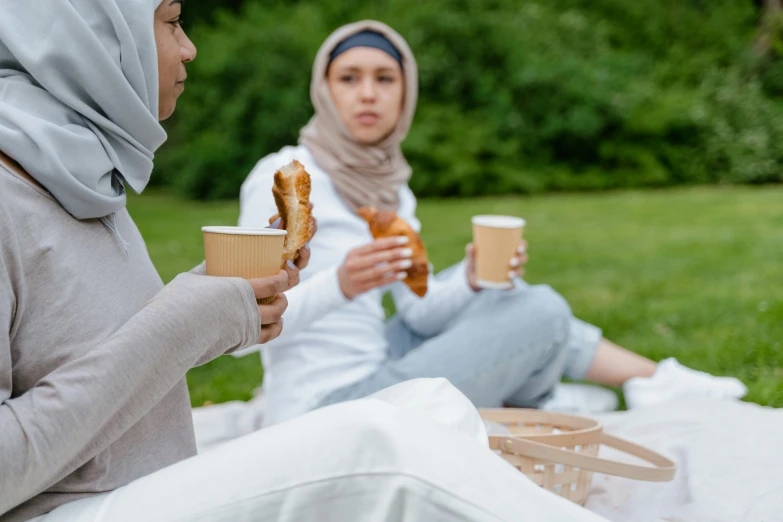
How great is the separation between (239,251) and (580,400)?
7.50 feet

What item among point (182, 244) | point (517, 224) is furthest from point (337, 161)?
point (182, 244)

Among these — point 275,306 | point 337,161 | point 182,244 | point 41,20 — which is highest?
point 41,20

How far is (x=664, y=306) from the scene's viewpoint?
213 inches

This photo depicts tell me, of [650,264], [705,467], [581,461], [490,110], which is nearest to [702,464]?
[705,467]

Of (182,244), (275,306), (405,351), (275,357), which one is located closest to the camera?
(275,306)

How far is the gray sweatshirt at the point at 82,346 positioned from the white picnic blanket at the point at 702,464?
1548 millimetres

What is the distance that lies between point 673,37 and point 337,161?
16572mm

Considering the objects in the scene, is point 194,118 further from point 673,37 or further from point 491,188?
point 673,37

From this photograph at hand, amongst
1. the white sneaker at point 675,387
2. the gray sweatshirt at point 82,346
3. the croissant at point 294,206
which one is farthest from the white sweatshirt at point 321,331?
the white sneaker at point 675,387

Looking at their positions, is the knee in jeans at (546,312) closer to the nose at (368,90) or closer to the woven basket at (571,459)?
the woven basket at (571,459)

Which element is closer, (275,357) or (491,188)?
(275,357)

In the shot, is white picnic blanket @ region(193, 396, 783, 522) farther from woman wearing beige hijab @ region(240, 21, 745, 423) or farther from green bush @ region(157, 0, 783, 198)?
green bush @ region(157, 0, 783, 198)

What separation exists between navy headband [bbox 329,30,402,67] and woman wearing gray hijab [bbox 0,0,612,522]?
1.72 meters

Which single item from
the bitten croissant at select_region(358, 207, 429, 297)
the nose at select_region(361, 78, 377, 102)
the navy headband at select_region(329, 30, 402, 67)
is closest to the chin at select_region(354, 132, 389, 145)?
the nose at select_region(361, 78, 377, 102)
